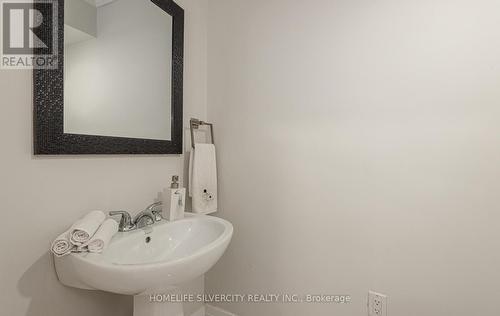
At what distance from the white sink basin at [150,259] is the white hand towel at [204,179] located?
0.70 feet

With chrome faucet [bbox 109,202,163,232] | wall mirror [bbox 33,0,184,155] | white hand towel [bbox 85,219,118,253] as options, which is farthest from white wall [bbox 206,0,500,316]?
white hand towel [bbox 85,219,118,253]

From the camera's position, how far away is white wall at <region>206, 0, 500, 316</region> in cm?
103

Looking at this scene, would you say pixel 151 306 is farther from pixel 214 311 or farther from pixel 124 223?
pixel 214 311

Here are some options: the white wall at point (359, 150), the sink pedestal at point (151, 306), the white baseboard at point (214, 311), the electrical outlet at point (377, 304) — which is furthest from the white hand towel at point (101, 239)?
the electrical outlet at point (377, 304)

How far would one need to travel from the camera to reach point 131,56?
118 centimetres

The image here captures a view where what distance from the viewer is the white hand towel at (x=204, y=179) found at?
146 centimetres

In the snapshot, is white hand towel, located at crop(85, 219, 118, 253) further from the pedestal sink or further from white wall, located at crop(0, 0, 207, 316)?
white wall, located at crop(0, 0, 207, 316)

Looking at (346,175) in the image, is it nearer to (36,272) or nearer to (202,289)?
(202,289)

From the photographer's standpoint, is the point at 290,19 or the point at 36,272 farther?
the point at 290,19

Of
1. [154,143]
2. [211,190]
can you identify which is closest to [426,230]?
[211,190]

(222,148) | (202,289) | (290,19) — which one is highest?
(290,19)

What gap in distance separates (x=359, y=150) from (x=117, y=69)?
3.84 feet

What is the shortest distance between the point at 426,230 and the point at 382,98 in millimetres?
617

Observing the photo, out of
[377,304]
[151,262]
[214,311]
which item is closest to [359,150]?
[377,304]
